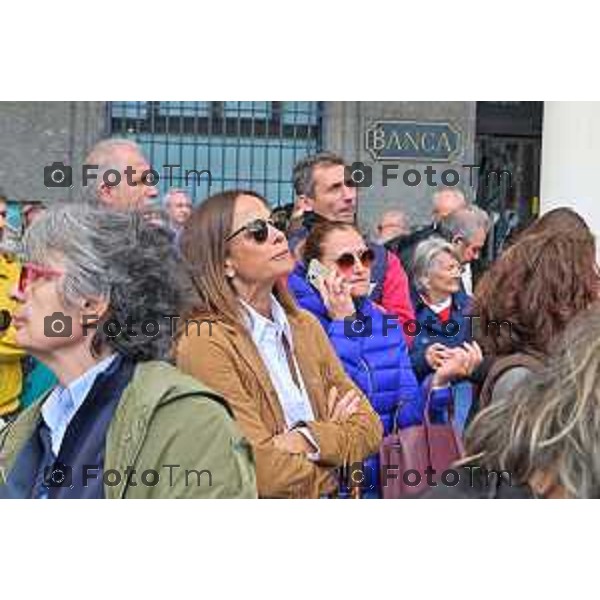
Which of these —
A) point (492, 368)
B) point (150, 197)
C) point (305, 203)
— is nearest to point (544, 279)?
point (492, 368)

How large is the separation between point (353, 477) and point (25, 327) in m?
0.79

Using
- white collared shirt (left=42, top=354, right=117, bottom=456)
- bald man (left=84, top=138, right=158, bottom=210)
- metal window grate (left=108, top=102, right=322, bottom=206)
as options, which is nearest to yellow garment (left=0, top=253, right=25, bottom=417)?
bald man (left=84, top=138, right=158, bottom=210)

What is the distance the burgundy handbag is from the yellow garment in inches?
32.6

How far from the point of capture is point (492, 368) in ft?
8.05

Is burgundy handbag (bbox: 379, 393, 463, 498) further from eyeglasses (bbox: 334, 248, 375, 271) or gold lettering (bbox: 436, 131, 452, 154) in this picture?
gold lettering (bbox: 436, 131, 452, 154)

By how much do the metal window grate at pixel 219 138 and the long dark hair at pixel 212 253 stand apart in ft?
0.76

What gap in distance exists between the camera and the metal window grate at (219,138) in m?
2.81

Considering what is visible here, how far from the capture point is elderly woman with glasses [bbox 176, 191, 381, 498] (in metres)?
2.37

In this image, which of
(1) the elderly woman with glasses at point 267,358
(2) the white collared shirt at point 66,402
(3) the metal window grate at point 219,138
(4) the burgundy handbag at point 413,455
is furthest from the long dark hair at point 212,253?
(4) the burgundy handbag at point 413,455

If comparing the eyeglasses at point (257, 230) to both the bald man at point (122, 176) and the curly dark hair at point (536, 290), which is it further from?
the curly dark hair at point (536, 290)

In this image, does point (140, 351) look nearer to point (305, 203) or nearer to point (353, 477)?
point (353, 477)

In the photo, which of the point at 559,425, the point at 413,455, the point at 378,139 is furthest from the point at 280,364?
the point at 559,425

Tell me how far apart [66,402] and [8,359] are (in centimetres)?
76

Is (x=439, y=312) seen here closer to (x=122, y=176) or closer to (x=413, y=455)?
(x=413, y=455)
